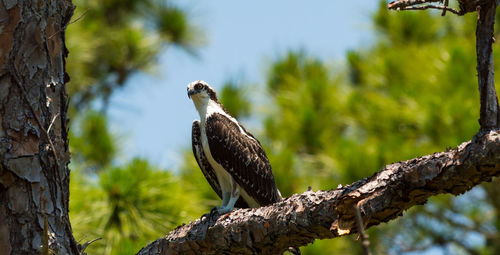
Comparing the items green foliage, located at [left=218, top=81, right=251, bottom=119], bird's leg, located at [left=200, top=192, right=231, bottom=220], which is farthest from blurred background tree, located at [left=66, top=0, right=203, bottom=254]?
green foliage, located at [left=218, top=81, right=251, bottom=119]

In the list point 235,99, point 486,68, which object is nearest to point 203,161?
point 486,68

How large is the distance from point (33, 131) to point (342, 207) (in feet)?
6.00

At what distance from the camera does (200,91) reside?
6621 mm

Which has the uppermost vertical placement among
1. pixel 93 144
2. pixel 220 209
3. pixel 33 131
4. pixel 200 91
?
pixel 93 144

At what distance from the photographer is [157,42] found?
13797 mm

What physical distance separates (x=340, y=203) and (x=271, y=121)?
9548 millimetres

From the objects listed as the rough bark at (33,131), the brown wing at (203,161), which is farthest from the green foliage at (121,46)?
the rough bark at (33,131)

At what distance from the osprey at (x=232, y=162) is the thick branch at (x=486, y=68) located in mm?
2716

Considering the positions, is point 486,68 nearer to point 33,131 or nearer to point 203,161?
point 33,131

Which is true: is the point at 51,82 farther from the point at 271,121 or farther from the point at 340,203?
the point at 271,121

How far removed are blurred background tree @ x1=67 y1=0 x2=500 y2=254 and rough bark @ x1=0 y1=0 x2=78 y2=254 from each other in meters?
2.89

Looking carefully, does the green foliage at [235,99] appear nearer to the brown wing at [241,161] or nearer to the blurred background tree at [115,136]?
the blurred background tree at [115,136]

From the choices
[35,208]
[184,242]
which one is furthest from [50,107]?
[184,242]

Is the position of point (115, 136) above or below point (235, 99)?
below
